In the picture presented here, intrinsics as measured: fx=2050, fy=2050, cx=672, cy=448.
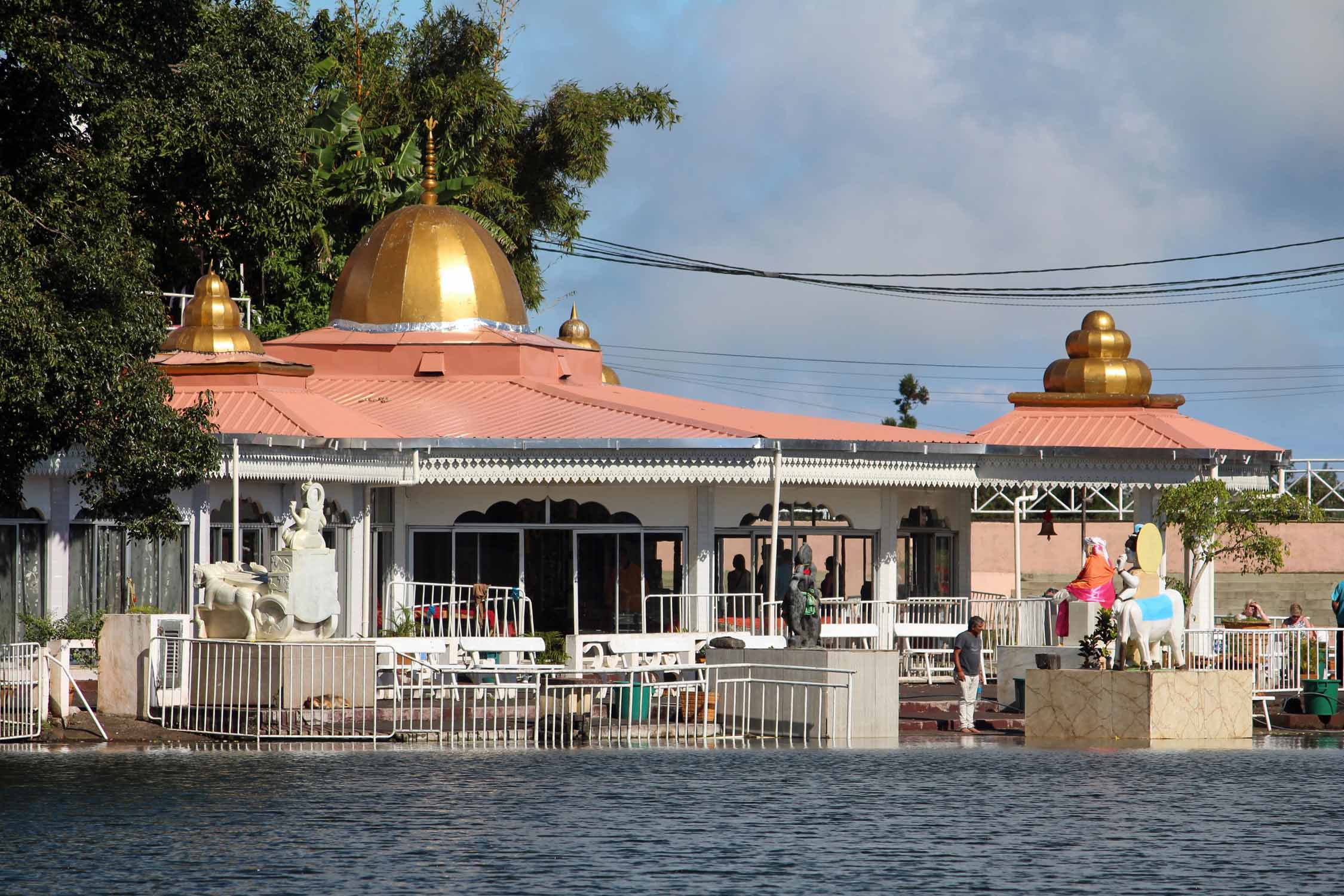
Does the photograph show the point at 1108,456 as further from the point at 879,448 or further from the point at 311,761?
the point at 311,761

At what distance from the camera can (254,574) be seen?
23688 mm

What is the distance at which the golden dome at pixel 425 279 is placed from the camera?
3538 centimetres

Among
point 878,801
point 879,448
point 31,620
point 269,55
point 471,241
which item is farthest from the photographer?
point 471,241

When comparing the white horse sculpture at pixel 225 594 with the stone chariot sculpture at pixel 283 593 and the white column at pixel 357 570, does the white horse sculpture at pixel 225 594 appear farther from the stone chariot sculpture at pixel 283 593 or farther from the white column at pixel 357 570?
the white column at pixel 357 570

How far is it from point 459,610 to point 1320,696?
1262 cm

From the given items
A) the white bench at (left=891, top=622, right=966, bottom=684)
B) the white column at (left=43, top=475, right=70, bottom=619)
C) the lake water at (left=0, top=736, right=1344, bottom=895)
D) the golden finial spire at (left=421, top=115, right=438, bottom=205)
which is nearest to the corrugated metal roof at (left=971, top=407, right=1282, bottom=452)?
the white bench at (left=891, top=622, right=966, bottom=684)

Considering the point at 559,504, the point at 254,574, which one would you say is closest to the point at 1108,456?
the point at 559,504

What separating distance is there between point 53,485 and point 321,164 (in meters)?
19.6

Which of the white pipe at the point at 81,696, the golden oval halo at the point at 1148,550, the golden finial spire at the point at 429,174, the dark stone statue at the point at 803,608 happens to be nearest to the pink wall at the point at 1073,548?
the golden finial spire at the point at 429,174

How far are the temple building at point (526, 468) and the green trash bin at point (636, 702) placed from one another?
5.69 metres

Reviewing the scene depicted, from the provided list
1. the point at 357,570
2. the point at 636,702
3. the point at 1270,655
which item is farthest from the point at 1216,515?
the point at 357,570

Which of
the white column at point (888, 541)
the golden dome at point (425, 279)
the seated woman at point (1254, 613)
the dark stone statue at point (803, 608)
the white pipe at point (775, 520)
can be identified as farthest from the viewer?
the golden dome at point (425, 279)

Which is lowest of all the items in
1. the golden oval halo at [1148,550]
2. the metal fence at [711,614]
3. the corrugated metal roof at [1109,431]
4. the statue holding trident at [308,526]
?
the metal fence at [711,614]

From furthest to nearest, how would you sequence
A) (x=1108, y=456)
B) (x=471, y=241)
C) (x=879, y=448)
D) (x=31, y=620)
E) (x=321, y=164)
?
(x=321, y=164) → (x=471, y=241) → (x=1108, y=456) → (x=879, y=448) → (x=31, y=620)
